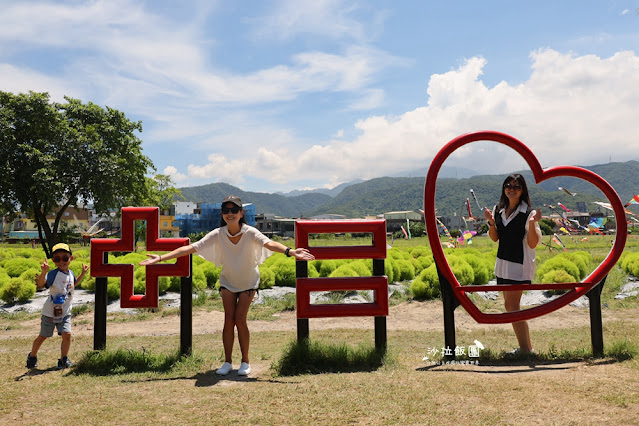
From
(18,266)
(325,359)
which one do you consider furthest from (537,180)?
(18,266)

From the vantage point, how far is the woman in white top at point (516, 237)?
5.47 metres

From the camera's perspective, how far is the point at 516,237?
550 centimetres

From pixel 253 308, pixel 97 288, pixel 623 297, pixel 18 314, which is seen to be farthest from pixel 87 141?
pixel 623 297

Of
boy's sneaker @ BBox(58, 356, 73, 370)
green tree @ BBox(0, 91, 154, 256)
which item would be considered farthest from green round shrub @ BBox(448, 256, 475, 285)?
green tree @ BBox(0, 91, 154, 256)

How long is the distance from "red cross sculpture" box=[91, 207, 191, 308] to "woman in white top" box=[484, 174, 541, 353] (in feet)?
12.0

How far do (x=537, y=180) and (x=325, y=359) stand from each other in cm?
321

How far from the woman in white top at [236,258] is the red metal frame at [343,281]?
1.32ft

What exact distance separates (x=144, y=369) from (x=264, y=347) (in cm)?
186

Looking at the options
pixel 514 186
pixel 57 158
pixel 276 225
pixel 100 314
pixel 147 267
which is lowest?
pixel 100 314

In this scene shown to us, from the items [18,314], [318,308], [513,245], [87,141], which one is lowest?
[18,314]

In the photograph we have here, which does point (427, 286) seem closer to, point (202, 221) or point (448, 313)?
point (448, 313)

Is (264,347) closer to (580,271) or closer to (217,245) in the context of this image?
(217,245)

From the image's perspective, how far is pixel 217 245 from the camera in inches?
208

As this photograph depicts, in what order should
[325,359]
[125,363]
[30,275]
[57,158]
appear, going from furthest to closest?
[57,158] → [30,275] → [125,363] → [325,359]
